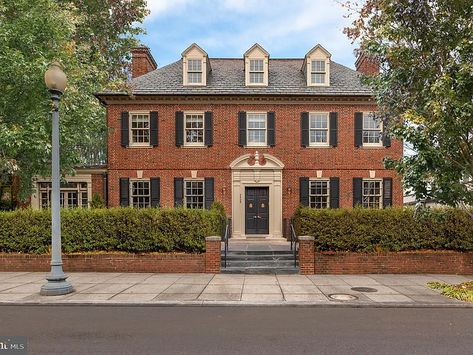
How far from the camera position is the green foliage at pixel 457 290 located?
7.89 m

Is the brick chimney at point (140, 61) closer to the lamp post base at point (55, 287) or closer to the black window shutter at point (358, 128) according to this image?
the black window shutter at point (358, 128)

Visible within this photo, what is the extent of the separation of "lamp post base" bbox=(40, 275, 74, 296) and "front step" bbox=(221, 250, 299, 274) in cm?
438

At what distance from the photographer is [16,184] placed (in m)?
17.8

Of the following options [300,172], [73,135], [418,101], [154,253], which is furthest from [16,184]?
[418,101]

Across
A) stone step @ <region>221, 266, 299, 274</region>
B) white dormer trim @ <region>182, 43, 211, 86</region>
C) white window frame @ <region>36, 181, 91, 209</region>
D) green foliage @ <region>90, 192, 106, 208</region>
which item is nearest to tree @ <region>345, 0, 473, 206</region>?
stone step @ <region>221, 266, 299, 274</region>

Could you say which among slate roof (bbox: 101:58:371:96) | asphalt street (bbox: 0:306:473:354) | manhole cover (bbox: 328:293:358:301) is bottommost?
manhole cover (bbox: 328:293:358:301)

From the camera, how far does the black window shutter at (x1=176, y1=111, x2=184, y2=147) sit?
1711 cm

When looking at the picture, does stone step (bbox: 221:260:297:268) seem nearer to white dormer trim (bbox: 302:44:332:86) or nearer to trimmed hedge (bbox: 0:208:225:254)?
trimmed hedge (bbox: 0:208:225:254)

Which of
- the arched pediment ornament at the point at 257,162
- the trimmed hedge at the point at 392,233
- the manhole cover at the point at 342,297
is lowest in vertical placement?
the manhole cover at the point at 342,297

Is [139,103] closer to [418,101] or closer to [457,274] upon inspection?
[418,101]

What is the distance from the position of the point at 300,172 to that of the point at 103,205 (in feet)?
32.6

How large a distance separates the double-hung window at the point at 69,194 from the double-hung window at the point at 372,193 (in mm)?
14465

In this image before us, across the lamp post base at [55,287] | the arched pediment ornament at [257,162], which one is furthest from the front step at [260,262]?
the arched pediment ornament at [257,162]

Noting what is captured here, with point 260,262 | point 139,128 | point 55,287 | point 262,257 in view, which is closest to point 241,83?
point 139,128
